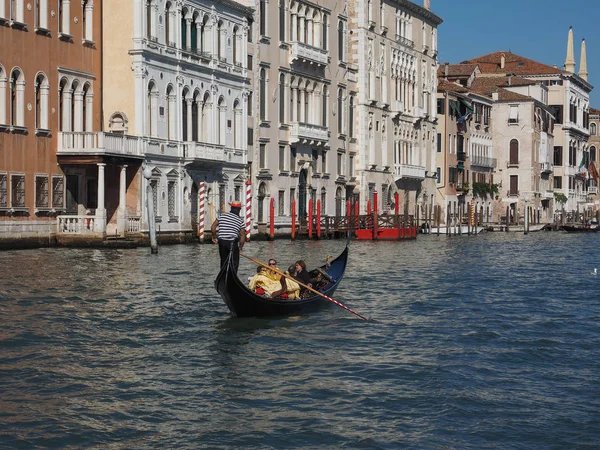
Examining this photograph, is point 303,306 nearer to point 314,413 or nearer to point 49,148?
point 314,413

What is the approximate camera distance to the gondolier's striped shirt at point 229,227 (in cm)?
1669

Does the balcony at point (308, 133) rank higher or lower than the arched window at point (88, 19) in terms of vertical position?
lower

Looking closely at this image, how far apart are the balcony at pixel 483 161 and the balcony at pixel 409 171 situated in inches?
417

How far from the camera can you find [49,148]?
31.1m

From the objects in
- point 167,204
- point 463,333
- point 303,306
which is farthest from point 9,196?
point 463,333

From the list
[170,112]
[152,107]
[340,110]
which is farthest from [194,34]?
[340,110]

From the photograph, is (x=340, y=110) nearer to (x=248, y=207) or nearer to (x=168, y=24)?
(x=248, y=207)

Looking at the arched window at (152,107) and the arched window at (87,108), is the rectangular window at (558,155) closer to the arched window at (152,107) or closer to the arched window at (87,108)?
the arched window at (152,107)

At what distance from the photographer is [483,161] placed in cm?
7225

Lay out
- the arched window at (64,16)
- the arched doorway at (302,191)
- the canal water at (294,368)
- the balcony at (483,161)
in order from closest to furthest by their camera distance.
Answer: the canal water at (294,368)
the arched window at (64,16)
the arched doorway at (302,191)
the balcony at (483,161)

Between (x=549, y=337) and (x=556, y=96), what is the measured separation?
2856 inches

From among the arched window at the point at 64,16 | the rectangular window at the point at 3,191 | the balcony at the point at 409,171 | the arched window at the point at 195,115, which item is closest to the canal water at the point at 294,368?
the rectangular window at the point at 3,191

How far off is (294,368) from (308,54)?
1348 inches

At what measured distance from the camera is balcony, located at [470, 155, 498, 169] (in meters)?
70.1
